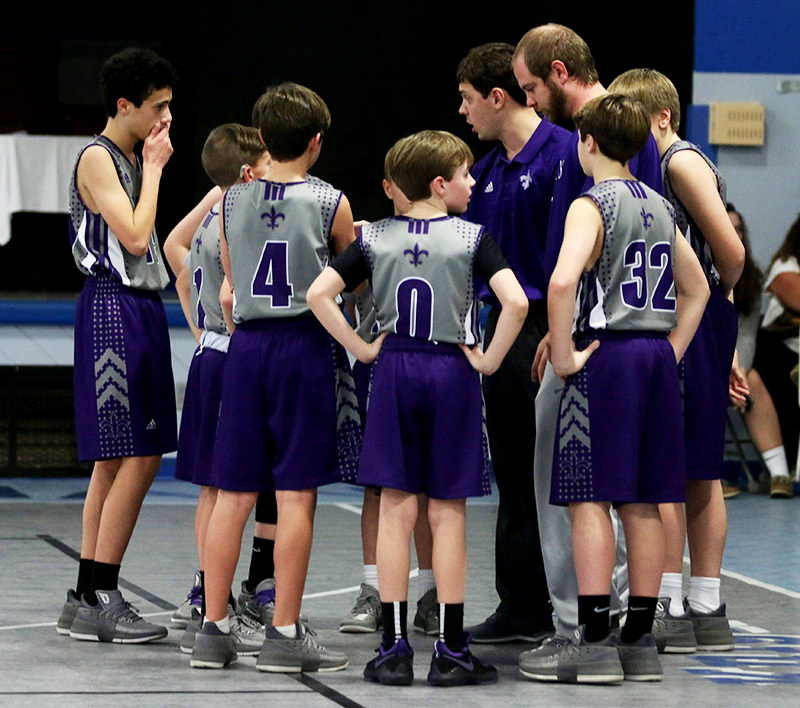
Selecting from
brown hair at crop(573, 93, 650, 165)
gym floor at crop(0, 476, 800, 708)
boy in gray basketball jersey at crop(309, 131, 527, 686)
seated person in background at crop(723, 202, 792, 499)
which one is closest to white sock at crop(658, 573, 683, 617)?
gym floor at crop(0, 476, 800, 708)

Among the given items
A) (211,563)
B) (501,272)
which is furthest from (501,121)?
(211,563)

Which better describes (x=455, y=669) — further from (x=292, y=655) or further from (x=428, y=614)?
(x=428, y=614)

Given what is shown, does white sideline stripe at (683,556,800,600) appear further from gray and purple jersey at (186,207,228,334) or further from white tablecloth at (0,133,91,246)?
white tablecloth at (0,133,91,246)

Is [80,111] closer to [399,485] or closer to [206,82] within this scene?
[206,82]

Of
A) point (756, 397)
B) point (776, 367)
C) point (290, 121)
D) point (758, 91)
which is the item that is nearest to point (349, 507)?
point (756, 397)

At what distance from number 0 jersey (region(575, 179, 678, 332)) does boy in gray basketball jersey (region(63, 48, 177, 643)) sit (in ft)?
5.17

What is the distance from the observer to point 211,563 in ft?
14.1

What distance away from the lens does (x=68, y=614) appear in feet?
15.9

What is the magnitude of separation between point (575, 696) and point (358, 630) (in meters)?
1.17

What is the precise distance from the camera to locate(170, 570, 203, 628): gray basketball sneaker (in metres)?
4.98

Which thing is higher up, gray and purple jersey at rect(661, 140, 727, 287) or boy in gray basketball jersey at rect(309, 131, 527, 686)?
gray and purple jersey at rect(661, 140, 727, 287)

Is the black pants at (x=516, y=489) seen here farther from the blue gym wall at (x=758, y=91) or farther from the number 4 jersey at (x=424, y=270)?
the blue gym wall at (x=758, y=91)

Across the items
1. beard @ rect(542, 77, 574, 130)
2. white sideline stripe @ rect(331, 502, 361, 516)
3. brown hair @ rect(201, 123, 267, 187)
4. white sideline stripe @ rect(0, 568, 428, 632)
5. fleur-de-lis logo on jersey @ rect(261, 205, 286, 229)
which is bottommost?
white sideline stripe @ rect(0, 568, 428, 632)

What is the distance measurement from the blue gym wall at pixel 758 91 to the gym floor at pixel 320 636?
2.47 meters
